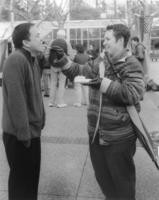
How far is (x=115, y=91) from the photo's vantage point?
295 cm

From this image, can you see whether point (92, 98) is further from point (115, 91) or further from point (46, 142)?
point (46, 142)

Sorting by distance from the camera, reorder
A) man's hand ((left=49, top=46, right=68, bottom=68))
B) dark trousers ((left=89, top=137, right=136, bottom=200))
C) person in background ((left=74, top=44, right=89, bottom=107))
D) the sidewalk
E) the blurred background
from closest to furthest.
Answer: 1. dark trousers ((left=89, top=137, right=136, bottom=200))
2. man's hand ((left=49, top=46, right=68, bottom=68))
3. the sidewalk
4. person in background ((left=74, top=44, right=89, bottom=107))
5. the blurred background

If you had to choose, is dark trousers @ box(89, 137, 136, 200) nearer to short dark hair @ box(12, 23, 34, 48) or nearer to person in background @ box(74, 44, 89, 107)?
short dark hair @ box(12, 23, 34, 48)

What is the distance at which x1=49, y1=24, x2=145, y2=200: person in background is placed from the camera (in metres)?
3.00

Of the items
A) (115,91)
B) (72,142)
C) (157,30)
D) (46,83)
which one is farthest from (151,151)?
(157,30)

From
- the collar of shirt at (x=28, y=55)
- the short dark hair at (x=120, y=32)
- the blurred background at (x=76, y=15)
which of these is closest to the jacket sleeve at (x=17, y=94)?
the collar of shirt at (x=28, y=55)

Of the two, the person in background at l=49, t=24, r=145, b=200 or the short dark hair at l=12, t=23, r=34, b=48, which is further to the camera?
the short dark hair at l=12, t=23, r=34, b=48

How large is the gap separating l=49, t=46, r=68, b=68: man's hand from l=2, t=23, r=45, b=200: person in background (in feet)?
0.47

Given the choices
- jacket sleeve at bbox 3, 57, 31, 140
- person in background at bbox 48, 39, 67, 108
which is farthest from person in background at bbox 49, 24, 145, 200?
person in background at bbox 48, 39, 67, 108

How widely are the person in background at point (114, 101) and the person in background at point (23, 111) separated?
281mm

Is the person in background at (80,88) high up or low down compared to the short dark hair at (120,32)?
down

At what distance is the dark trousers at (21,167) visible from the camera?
10.4 ft

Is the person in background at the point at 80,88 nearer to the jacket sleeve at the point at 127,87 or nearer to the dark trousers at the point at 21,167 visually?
the dark trousers at the point at 21,167

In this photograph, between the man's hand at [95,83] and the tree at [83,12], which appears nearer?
the man's hand at [95,83]
